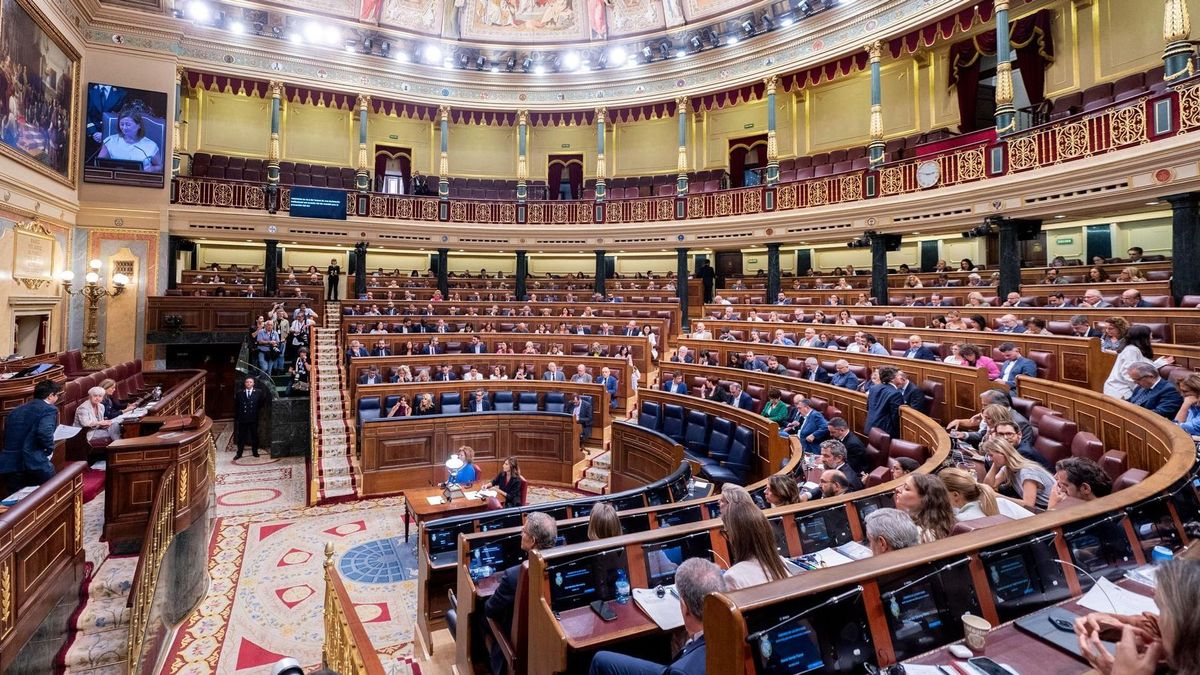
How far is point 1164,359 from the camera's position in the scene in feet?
17.2

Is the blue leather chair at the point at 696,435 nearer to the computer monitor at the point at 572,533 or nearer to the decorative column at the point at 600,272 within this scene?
the computer monitor at the point at 572,533

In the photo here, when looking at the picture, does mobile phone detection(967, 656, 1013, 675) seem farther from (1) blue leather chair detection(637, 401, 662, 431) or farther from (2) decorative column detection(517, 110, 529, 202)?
(2) decorative column detection(517, 110, 529, 202)

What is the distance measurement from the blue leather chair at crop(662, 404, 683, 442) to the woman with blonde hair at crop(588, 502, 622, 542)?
4614 millimetres

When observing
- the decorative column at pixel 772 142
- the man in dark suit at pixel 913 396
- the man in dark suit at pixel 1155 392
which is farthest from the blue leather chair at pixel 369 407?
the decorative column at pixel 772 142

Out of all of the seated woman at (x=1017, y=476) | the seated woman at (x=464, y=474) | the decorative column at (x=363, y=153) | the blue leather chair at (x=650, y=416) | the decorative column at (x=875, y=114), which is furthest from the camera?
the decorative column at (x=363, y=153)

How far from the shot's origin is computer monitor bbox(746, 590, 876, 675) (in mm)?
1570

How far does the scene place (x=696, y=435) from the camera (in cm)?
740

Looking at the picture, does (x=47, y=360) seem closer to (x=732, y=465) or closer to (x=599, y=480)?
(x=599, y=480)

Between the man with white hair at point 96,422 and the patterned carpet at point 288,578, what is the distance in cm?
146

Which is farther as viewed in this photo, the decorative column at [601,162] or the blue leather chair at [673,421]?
the decorative column at [601,162]

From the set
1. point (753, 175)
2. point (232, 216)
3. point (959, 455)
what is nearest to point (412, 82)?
point (232, 216)

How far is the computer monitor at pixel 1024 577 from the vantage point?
80.0 inches

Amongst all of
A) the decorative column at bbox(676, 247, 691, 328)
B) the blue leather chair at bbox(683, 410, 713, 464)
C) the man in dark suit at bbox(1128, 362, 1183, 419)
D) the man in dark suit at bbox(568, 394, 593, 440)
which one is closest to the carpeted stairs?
the man in dark suit at bbox(568, 394, 593, 440)


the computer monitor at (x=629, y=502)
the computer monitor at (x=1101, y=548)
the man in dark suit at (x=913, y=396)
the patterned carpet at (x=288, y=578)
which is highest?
the man in dark suit at (x=913, y=396)
